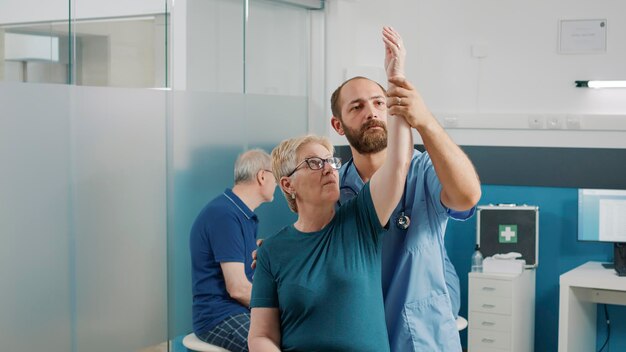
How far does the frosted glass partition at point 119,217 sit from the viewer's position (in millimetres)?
3619

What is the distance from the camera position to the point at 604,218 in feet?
16.9

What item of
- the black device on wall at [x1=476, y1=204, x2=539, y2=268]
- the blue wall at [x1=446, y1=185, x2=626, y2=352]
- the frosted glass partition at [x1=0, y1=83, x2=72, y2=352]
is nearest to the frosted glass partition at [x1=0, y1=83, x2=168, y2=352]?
the frosted glass partition at [x1=0, y1=83, x2=72, y2=352]

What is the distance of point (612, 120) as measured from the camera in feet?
17.5

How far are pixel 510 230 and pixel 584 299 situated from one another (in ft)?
1.88

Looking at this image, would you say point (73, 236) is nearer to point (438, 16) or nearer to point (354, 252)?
point (354, 252)

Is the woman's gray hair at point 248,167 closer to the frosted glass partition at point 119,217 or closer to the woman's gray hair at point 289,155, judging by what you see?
the frosted glass partition at point 119,217

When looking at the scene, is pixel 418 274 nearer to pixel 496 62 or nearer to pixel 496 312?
pixel 496 312

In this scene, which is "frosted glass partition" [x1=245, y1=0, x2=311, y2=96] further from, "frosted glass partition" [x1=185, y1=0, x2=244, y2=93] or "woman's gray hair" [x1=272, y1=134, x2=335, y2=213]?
"woman's gray hair" [x1=272, y1=134, x2=335, y2=213]

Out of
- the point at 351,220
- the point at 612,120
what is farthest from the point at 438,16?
the point at 351,220

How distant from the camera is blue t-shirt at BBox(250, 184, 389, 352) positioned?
198cm

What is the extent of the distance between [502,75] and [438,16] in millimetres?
574

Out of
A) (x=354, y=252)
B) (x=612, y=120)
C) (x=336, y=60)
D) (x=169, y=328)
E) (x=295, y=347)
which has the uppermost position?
(x=336, y=60)

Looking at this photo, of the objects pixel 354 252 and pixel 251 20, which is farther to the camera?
pixel 251 20

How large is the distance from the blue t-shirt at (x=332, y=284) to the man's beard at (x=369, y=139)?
0.17m
